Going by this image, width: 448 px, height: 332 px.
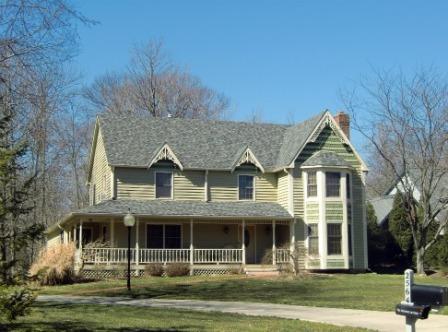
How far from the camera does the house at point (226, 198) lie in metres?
34.7

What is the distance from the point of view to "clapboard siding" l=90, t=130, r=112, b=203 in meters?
35.9

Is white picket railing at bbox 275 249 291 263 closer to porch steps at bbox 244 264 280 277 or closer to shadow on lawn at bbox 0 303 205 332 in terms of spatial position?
porch steps at bbox 244 264 280 277

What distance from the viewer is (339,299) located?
21.6 meters

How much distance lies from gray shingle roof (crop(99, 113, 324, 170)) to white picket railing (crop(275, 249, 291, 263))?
4.80 metres

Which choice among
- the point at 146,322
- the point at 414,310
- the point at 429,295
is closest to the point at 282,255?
the point at 146,322

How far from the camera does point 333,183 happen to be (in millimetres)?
35844

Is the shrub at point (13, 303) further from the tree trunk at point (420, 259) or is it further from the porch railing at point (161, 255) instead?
the tree trunk at point (420, 259)

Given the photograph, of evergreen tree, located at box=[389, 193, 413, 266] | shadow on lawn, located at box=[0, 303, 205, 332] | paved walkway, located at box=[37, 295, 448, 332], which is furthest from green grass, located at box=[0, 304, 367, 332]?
evergreen tree, located at box=[389, 193, 413, 266]

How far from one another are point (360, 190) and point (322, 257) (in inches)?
189

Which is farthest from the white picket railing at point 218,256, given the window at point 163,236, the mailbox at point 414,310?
the mailbox at point 414,310

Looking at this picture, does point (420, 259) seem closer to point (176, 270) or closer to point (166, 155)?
point (176, 270)

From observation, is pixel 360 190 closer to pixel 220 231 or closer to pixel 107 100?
pixel 220 231

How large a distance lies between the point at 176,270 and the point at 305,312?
1580 cm

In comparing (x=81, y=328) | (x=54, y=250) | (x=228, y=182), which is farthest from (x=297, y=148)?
(x=81, y=328)
